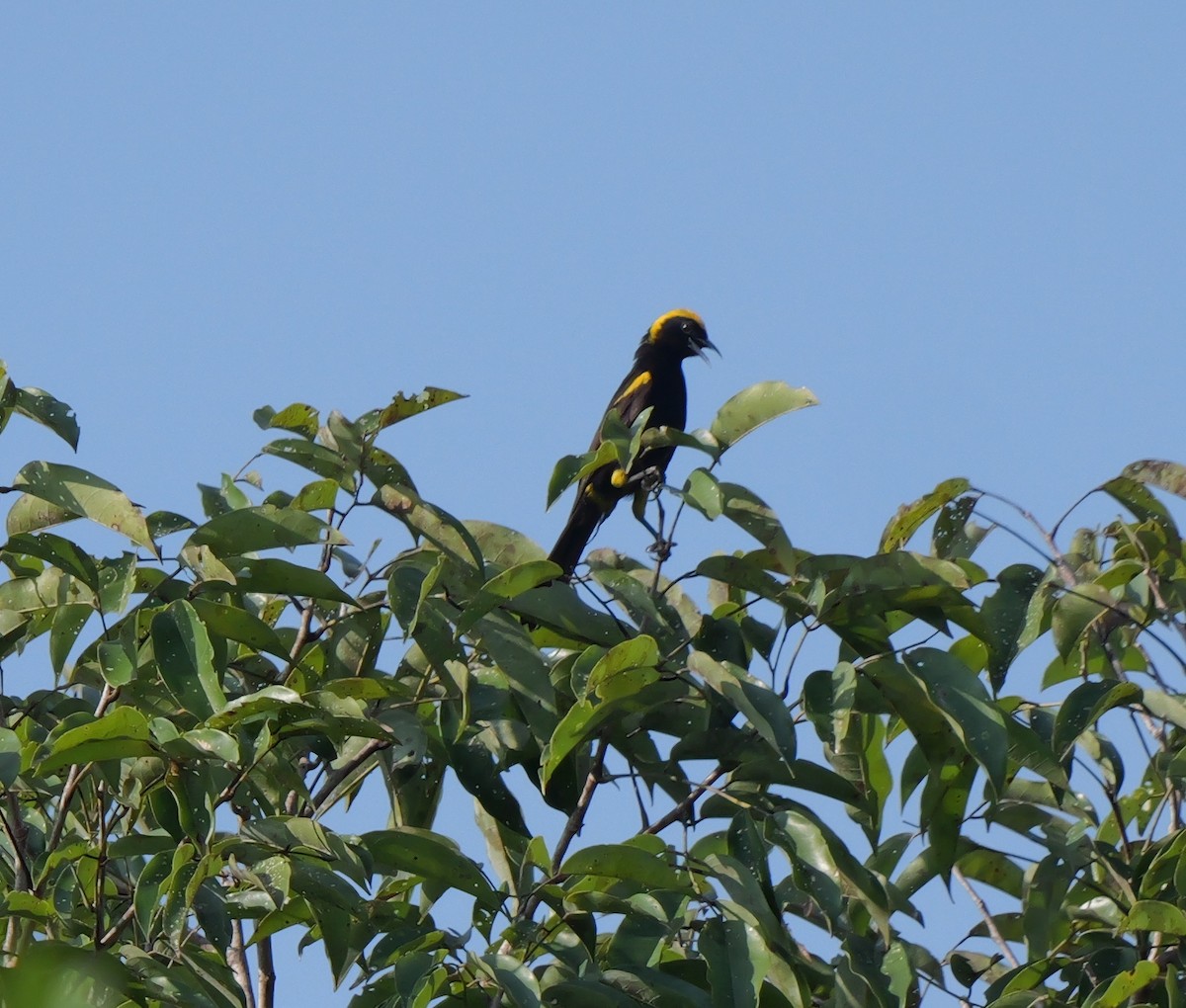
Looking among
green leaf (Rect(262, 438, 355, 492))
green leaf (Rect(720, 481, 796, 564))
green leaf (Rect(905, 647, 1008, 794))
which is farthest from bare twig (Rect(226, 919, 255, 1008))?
green leaf (Rect(905, 647, 1008, 794))

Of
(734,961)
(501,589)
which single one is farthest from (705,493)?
(734,961)

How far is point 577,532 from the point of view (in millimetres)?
6453

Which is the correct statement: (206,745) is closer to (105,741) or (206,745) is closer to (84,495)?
(105,741)

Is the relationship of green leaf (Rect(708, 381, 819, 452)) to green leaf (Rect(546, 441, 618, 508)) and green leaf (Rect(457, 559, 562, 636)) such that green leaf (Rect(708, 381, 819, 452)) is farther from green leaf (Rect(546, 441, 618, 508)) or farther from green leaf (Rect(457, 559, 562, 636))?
green leaf (Rect(457, 559, 562, 636))

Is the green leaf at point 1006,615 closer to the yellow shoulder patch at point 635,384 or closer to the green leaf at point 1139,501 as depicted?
the green leaf at point 1139,501

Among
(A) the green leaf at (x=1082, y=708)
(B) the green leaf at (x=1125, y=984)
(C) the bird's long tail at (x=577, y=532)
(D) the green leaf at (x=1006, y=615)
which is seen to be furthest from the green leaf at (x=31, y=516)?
(C) the bird's long tail at (x=577, y=532)

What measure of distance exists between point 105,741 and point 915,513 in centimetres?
140

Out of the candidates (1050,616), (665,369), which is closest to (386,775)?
(1050,616)

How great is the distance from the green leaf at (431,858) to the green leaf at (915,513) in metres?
0.91

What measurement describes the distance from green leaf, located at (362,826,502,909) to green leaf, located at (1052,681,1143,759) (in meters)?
0.87

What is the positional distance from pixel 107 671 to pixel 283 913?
0.54m

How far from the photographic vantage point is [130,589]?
7.16 ft

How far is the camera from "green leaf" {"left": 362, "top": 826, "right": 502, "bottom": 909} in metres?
2.14

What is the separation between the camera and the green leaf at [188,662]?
2031 mm
